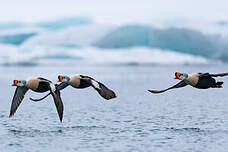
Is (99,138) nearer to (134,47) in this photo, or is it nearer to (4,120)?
(4,120)

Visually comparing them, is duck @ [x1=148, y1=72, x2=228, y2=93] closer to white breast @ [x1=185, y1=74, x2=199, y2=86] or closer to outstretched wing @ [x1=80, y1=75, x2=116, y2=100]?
white breast @ [x1=185, y1=74, x2=199, y2=86]

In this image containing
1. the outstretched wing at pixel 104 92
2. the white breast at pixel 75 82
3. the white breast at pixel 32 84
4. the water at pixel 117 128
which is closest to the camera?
the water at pixel 117 128

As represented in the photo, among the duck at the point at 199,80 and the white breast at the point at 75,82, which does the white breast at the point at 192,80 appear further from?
the white breast at the point at 75,82

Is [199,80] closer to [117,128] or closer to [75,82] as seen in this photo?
[117,128]

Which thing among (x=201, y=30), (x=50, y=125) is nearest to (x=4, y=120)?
(x=50, y=125)

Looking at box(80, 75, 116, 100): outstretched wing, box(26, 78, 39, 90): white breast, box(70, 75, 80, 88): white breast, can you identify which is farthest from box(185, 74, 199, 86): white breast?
box(26, 78, 39, 90): white breast

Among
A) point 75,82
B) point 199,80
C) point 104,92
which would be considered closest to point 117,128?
point 104,92

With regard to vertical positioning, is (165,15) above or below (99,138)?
above

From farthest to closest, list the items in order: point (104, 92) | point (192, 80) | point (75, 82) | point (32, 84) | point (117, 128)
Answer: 1. point (117, 128)
2. point (32, 84)
3. point (75, 82)
4. point (192, 80)
5. point (104, 92)

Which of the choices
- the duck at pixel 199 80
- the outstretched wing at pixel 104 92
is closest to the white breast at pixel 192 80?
the duck at pixel 199 80

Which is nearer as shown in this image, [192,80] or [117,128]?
[192,80]

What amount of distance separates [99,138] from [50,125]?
2.83 meters

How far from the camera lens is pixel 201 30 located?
2670 inches

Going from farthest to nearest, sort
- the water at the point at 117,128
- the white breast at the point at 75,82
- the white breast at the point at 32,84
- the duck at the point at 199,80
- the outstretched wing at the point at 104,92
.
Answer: the white breast at the point at 32,84 < the white breast at the point at 75,82 < the duck at the point at 199,80 < the outstretched wing at the point at 104,92 < the water at the point at 117,128
